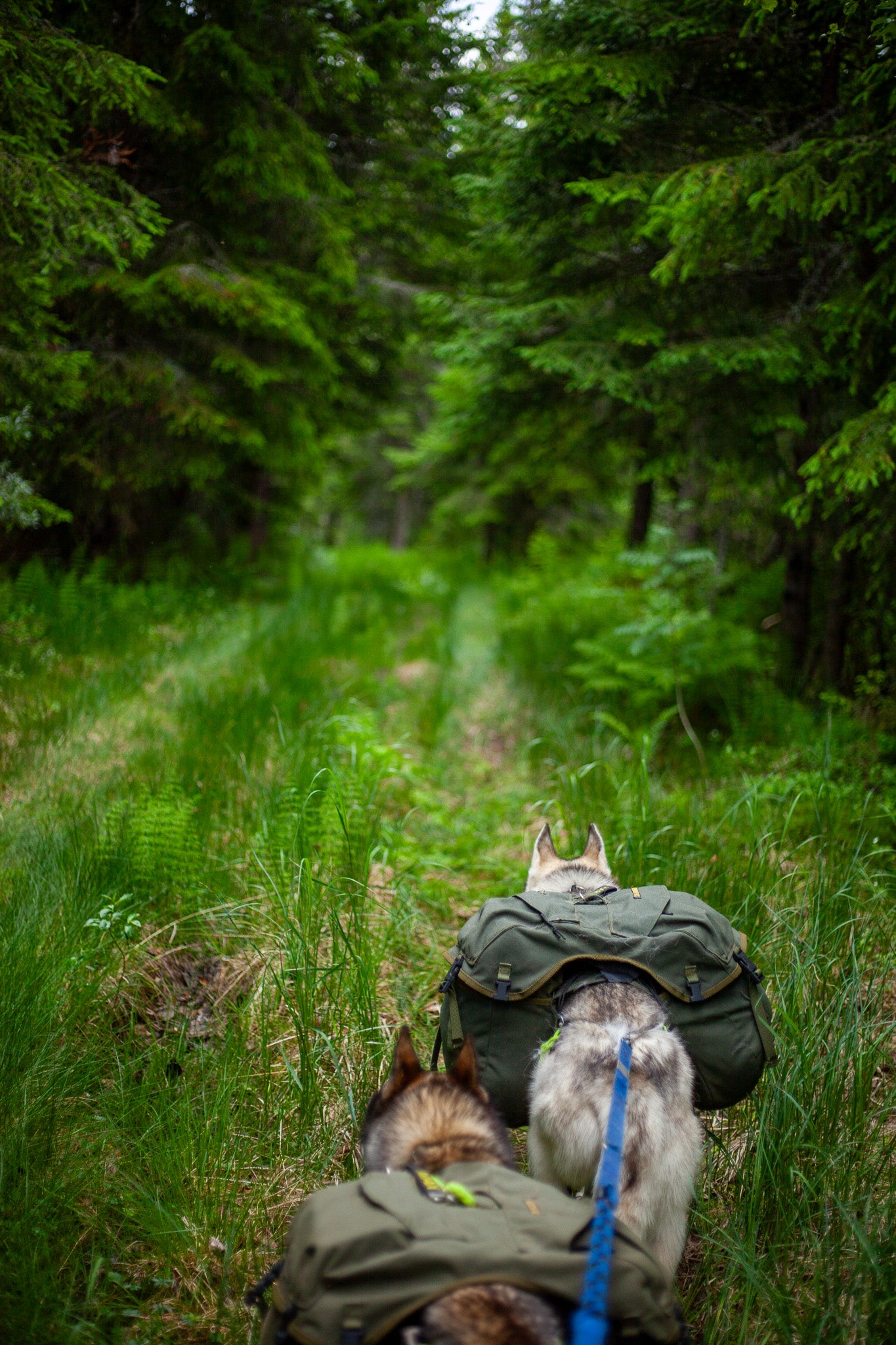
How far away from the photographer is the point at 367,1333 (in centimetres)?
135

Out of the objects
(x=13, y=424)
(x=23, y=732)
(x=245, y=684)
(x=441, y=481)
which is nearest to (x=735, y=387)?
(x=245, y=684)

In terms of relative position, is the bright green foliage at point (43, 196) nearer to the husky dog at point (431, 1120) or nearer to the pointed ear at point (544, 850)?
the pointed ear at point (544, 850)

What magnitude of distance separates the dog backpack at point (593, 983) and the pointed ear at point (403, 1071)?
270 millimetres

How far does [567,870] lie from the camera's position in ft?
9.29

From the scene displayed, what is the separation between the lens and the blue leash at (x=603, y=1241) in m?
1.35

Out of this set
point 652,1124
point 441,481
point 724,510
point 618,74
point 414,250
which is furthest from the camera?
point 441,481

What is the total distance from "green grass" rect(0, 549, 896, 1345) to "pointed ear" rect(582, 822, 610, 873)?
0.63 m

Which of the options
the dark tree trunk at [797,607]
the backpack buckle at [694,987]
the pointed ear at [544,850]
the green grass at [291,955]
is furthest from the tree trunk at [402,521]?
the backpack buckle at [694,987]

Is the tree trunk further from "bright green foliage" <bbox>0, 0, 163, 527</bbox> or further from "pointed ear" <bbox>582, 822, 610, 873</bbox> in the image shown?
"pointed ear" <bbox>582, 822, 610, 873</bbox>

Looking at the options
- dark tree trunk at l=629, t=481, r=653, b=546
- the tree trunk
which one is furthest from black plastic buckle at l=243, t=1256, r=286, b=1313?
the tree trunk

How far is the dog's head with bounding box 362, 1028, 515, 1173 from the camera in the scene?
70.2 inches

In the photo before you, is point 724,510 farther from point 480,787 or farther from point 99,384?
point 99,384

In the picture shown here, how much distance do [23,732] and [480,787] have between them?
3331mm

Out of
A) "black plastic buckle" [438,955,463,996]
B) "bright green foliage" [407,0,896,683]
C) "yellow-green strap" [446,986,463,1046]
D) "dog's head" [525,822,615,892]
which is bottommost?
"yellow-green strap" [446,986,463,1046]
